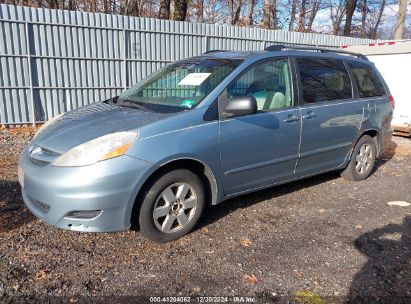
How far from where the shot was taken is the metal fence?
808 centimetres

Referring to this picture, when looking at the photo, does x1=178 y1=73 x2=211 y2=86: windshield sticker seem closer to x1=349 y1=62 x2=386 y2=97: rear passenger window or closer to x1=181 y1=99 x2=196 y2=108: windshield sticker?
x1=181 y1=99 x2=196 y2=108: windshield sticker

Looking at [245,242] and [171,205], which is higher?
[171,205]

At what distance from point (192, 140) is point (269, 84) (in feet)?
4.44

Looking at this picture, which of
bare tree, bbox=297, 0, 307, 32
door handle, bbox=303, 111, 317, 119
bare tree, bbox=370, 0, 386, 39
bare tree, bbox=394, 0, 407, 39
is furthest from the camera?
bare tree, bbox=370, 0, 386, 39

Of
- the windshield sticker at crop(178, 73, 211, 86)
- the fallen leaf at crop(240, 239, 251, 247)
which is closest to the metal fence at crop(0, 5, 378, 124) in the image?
the windshield sticker at crop(178, 73, 211, 86)

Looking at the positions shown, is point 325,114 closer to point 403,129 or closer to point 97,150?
point 97,150

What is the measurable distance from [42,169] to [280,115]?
249 cm

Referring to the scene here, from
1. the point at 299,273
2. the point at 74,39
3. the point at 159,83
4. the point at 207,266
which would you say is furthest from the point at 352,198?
the point at 74,39

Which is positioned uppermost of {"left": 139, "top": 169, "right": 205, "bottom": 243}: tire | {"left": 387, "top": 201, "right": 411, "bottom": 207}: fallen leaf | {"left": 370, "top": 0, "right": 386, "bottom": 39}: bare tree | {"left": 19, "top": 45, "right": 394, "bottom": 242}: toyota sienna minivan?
{"left": 370, "top": 0, "right": 386, "bottom": 39}: bare tree

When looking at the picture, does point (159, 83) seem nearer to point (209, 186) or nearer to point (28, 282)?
point (209, 186)

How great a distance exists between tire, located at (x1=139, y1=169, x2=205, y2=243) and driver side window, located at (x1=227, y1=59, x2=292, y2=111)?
3.71ft

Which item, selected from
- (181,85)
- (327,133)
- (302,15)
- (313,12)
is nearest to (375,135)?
(327,133)

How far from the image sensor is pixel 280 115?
4.00 metres

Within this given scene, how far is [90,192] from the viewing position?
2865 mm
